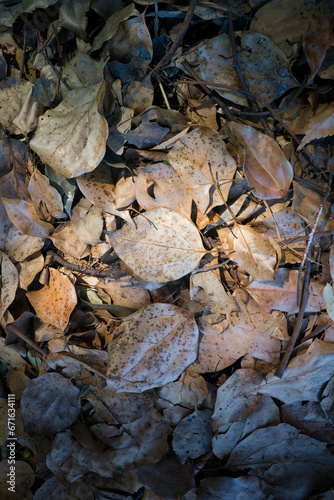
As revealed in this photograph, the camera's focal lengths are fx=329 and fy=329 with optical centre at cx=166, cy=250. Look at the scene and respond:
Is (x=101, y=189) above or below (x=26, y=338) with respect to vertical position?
above

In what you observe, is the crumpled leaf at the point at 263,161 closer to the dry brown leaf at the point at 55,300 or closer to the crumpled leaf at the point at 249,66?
the crumpled leaf at the point at 249,66

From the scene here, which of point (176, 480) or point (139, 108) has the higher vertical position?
point (139, 108)

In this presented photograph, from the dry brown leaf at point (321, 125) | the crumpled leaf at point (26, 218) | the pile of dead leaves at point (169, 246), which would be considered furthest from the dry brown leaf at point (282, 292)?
the crumpled leaf at point (26, 218)

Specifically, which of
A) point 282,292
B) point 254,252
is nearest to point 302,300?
point 282,292

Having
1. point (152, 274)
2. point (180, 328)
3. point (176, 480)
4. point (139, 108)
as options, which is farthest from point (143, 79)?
point (176, 480)

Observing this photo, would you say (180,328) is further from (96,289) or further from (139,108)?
(139,108)

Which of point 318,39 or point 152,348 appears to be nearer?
point 318,39

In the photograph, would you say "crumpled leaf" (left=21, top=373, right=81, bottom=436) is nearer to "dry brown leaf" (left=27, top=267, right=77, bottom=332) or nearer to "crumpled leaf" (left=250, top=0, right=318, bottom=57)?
"dry brown leaf" (left=27, top=267, right=77, bottom=332)

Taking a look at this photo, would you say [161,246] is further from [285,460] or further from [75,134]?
[285,460]
